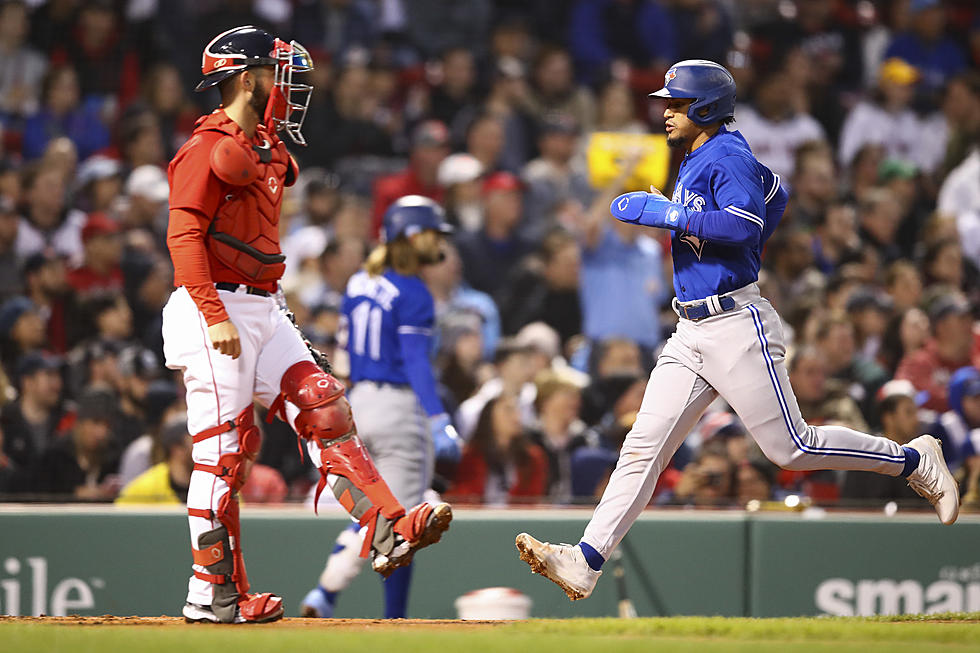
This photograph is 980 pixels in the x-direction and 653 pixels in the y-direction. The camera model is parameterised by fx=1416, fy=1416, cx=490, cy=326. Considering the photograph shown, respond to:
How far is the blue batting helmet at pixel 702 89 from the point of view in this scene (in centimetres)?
525

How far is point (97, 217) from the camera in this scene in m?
9.93

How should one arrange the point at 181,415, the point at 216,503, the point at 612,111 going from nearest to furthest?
the point at 216,503, the point at 181,415, the point at 612,111

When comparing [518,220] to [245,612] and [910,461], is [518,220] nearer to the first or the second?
[910,461]

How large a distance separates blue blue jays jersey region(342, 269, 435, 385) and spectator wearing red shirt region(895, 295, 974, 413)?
13.5 feet

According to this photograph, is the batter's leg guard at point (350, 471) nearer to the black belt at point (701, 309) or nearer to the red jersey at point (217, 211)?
the red jersey at point (217, 211)

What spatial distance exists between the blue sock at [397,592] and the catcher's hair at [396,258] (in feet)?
4.90

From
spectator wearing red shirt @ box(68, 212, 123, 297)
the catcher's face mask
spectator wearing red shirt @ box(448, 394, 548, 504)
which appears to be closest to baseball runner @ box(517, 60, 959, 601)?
the catcher's face mask

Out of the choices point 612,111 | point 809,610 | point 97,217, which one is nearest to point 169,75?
point 97,217

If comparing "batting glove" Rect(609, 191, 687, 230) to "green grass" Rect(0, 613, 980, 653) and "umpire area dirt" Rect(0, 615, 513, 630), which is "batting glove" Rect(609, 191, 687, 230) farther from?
"umpire area dirt" Rect(0, 615, 513, 630)

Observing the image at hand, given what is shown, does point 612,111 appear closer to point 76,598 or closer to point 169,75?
point 169,75

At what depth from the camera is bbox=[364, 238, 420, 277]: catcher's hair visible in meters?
7.16

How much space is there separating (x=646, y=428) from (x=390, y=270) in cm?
231

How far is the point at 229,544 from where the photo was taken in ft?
16.8

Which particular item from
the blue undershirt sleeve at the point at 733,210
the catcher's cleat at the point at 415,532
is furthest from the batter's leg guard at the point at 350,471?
the blue undershirt sleeve at the point at 733,210
